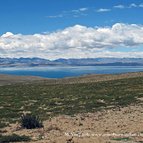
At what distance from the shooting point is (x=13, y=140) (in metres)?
22.3

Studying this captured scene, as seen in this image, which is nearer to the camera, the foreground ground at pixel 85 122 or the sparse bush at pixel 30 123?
the foreground ground at pixel 85 122

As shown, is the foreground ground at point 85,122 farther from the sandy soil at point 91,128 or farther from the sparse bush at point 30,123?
the sparse bush at point 30,123

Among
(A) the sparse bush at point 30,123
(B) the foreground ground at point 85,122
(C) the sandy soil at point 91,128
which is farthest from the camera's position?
(A) the sparse bush at point 30,123

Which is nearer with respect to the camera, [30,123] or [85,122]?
[30,123]

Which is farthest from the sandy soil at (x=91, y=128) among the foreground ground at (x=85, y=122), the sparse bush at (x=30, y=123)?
the sparse bush at (x=30, y=123)

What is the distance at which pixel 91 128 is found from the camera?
26.5 meters

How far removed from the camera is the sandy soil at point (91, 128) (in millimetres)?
21531

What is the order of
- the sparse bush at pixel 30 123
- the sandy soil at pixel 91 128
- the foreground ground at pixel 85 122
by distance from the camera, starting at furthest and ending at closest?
the sparse bush at pixel 30 123
the foreground ground at pixel 85 122
the sandy soil at pixel 91 128

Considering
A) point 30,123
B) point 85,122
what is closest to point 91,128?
point 85,122

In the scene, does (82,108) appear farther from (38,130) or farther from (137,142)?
(137,142)

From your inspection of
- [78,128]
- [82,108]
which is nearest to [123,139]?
[78,128]

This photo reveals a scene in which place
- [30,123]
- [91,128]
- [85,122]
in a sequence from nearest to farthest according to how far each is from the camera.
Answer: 1. [91,128]
2. [30,123]
3. [85,122]

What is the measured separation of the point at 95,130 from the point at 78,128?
1495mm

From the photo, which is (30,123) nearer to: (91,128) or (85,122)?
(91,128)
